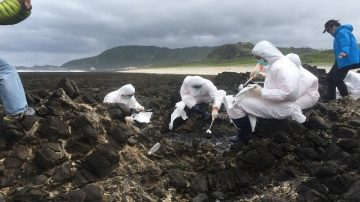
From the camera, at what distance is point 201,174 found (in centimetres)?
698

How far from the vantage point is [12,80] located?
7.17m

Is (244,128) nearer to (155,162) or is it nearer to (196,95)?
(155,162)

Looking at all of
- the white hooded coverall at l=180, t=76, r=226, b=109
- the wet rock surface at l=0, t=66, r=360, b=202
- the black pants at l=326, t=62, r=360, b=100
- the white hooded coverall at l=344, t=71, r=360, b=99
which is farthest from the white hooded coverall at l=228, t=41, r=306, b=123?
the white hooded coverall at l=344, t=71, r=360, b=99

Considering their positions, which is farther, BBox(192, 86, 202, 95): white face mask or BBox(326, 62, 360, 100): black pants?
BBox(326, 62, 360, 100): black pants

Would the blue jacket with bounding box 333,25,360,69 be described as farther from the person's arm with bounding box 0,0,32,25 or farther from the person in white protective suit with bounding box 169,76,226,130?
the person's arm with bounding box 0,0,32,25

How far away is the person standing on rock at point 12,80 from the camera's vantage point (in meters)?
6.94

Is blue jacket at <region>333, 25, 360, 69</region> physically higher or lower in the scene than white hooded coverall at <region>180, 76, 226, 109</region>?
higher

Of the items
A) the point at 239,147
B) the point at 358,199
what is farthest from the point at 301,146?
the point at 358,199

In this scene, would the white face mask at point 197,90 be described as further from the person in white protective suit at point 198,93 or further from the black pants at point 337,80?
the black pants at point 337,80

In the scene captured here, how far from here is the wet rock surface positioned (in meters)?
6.34

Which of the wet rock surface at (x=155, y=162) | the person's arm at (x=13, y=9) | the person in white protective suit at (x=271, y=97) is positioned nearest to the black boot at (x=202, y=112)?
the person in white protective suit at (x=271, y=97)

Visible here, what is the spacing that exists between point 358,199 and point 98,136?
382cm

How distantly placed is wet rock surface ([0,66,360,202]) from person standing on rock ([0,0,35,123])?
22 cm

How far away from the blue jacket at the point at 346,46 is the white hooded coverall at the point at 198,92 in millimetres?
3119
